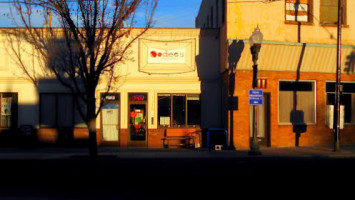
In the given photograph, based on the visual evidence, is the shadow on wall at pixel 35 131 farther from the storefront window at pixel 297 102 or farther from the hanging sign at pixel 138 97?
the storefront window at pixel 297 102

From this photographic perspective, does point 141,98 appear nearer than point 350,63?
No

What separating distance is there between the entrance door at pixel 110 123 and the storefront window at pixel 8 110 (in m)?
4.65

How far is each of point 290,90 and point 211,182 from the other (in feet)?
39.3

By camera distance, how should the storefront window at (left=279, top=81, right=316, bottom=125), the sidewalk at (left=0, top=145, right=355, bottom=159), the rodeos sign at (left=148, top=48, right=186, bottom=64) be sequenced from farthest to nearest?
the rodeos sign at (left=148, top=48, right=186, bottom=64)
the storefront window at (left=279, top=81, right=316, bottom=125)
the sidewalk at (left=0, top=145, right=355, bottom=159)

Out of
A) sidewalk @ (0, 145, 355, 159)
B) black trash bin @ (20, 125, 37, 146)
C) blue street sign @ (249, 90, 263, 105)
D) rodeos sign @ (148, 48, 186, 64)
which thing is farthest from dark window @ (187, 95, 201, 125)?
black trash bin @ (20, 125, 37, 146)

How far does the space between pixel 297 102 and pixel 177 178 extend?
11834 millimetres

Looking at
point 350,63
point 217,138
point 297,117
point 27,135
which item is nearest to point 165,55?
point 217,138

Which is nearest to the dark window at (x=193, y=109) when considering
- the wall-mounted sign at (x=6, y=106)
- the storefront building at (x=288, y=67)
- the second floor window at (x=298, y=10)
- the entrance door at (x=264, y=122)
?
the storefront building at (x=288, y=67)

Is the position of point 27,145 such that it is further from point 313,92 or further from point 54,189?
point 313,92

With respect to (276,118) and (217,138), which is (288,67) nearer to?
(276,118)

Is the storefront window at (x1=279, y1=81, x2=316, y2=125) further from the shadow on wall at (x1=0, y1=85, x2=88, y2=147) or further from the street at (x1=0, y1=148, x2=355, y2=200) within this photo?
the shadow on wall at (x1=0, y1=85, x2=88, y2=147)

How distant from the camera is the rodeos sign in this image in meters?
22.3

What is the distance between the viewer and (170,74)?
2238 cm

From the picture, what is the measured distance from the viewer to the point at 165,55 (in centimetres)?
2233
